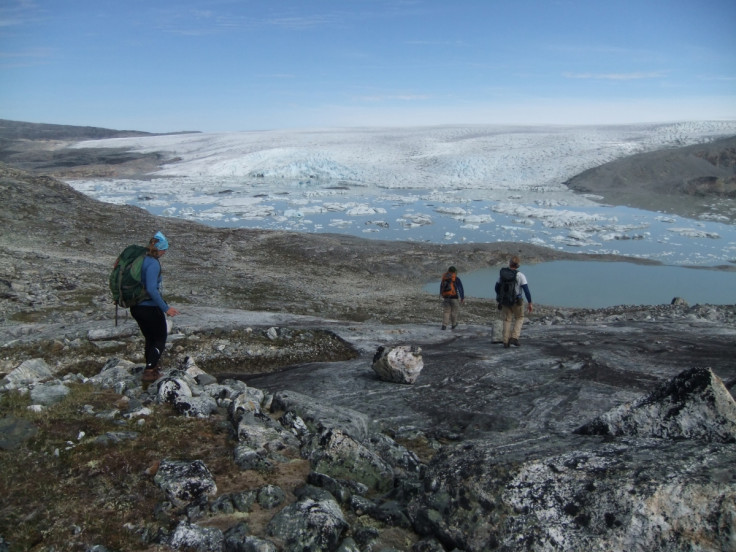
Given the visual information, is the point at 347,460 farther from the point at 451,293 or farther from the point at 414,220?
the point at 414,220

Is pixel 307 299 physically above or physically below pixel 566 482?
below

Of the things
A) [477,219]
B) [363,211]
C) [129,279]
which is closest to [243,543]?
[129,279]

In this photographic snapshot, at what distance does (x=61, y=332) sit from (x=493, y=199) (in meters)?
31.9

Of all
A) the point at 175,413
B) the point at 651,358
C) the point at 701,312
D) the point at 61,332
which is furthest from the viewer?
the point at 701,312

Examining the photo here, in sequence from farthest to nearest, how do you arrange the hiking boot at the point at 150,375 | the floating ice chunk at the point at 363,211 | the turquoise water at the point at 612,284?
the floating ice chunk at the point at 363,211, the turquoise water at the point at 612,284, the hiking boot at the point at 150,375

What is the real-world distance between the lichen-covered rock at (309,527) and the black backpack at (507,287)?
569 cm

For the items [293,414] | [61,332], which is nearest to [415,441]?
[293,414]

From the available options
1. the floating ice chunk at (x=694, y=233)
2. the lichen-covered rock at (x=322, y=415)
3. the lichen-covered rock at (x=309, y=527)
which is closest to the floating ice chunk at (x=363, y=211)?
the floating ice chunk at (x=694, y=233)

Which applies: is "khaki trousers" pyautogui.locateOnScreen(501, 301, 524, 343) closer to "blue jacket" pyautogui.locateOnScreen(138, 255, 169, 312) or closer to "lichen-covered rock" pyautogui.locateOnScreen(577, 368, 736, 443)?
"lichen-covered rock" pyautogui.locateOnScreen(577, 368, 736, 443)

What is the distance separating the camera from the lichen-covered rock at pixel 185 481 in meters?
3.50

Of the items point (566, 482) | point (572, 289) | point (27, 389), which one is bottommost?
point (572, 289)

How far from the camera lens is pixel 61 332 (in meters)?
8.90

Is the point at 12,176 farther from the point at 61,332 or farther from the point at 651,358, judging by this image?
the point at 651,358

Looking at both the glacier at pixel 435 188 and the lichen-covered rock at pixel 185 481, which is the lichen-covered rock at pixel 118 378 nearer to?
the lichen-covered rock at pixel 185 481
